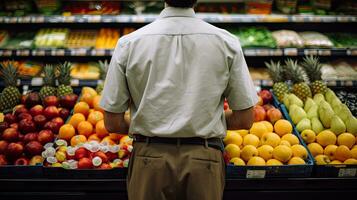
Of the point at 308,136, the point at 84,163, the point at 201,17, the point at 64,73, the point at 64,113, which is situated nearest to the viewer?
the point at 84,163

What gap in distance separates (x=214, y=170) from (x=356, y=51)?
3404 millimetres

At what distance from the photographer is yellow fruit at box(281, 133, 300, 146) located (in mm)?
2629

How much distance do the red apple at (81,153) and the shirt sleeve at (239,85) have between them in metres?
1.19

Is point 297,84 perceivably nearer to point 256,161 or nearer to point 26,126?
point 256,161

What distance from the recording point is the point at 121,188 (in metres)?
2.49

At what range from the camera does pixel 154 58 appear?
5.30 ft

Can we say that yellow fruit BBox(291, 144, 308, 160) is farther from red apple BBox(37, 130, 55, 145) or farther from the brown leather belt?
red apple BBox(37, 130, 55, 145)

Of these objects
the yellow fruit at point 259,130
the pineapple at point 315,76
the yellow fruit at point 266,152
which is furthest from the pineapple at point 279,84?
the yellow fruit at point 266,152

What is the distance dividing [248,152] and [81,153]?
45.6 inches

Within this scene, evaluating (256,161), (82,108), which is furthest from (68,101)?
(256,161)

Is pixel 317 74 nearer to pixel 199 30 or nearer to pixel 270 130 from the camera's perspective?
pixel 270 130

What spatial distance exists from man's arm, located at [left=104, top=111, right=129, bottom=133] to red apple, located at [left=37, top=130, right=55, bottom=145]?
1.04 m

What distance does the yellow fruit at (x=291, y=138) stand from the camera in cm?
263

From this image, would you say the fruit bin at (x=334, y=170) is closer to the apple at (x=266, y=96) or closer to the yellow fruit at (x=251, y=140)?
the yellow fruit at (x=251, y=140)
